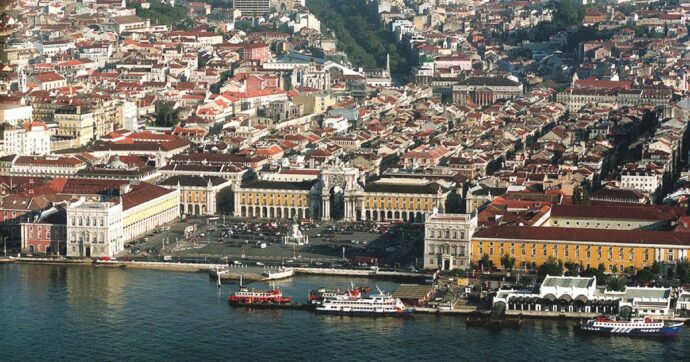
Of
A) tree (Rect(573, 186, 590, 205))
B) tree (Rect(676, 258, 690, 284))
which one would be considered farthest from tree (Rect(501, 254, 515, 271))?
tree (Rect(573, 186, 590, 205))

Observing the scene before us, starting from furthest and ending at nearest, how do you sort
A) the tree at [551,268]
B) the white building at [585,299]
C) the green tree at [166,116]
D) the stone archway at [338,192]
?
the green tree at [166,116]
the stone archway at [338,192]
the tree at [551,268]
the white building at [585,299]

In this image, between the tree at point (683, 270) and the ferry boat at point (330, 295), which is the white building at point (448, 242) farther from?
the tree at point (683, 270)

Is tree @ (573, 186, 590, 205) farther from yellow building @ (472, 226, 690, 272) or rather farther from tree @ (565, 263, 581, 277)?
tree @ (565, 263, 581, 277)

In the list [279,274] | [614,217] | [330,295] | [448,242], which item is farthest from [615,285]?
[279,274]

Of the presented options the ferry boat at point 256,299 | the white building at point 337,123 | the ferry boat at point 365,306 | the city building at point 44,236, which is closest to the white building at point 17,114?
the white building at point 337,123

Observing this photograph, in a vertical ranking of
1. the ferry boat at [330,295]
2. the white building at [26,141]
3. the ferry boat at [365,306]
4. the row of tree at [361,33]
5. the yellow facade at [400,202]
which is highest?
the row of tree at [361,33]
